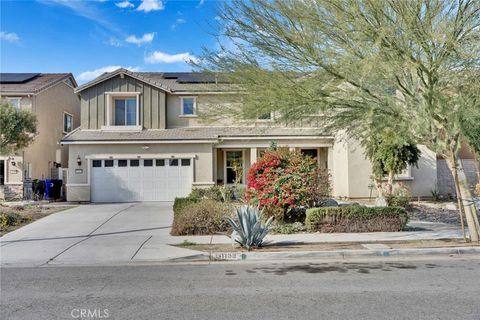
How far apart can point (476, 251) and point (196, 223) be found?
7.16 m

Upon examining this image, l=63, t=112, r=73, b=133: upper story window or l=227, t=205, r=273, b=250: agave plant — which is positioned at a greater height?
l=63, t=112, r=73, b=133: upper story window

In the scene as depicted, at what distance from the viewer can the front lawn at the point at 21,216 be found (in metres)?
12.5

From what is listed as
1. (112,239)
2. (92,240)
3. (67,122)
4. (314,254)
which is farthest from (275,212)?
(67,122)

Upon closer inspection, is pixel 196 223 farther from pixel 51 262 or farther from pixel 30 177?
pixel 30 177

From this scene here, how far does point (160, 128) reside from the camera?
864 inches

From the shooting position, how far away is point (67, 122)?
2756 cm

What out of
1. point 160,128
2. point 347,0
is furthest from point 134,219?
point 347,0

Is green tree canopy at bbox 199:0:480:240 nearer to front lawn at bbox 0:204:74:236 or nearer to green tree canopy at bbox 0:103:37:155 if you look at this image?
front lawn at bbox 0:204:74:236

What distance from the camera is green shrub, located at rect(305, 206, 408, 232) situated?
11.4 metres

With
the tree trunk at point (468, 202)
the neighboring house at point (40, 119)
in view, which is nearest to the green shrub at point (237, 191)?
the tree trunk at point (468, 202)

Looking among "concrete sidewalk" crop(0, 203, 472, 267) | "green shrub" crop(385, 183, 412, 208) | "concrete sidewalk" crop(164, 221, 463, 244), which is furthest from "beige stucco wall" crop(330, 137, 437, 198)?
"concrete sidewalk" crop(164, 221, 463, 244)

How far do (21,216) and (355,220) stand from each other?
37.4ft

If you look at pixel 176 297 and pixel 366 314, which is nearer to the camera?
pixel 366 314

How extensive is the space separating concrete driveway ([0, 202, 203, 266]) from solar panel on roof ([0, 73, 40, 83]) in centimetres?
1211
